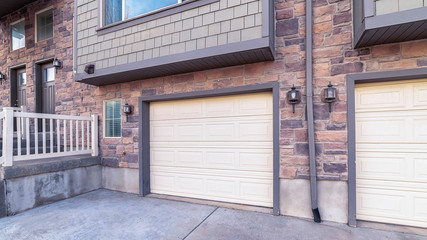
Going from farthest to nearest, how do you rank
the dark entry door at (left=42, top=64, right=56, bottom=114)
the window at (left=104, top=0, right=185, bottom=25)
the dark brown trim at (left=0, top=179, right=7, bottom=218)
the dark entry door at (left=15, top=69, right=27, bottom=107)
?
the dark entry door at (left=15, top=69, right=27, bottom=107)
the dark entry door at (left=42, top=64, right=56, bottom=114)
the window at (left=104, top=0, right=185, bottom=25)
the dark brown trim at (left=0, top=179, right=7, bottom=218)

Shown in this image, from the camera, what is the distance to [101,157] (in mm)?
4578

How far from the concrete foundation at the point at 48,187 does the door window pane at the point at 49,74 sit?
318cm

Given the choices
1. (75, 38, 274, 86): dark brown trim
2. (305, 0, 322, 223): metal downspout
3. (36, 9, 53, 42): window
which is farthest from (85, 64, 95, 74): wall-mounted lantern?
(305, 0, 322, 223): metal downspout

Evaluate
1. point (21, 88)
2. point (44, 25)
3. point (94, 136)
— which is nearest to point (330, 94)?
point (94, 136)

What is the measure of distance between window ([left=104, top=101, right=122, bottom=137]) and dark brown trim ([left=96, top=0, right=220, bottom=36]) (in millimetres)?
1470

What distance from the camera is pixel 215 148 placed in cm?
370

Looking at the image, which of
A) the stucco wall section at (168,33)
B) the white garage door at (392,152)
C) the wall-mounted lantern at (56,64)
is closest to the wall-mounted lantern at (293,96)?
the white garage door at (392,152)

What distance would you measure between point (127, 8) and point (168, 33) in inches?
51.1

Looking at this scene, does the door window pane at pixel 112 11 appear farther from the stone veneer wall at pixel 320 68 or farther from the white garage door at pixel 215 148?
the stone veneer wall at pixel 320 68

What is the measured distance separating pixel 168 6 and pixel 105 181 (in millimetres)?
3848

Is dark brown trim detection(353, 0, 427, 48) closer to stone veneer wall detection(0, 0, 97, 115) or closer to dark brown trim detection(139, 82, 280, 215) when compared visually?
dark brown trim detection(139, 82, 280, 215)

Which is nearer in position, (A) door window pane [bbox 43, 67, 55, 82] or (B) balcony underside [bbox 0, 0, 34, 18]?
(A) door window pane [bbox 43, 67, 55, 82]

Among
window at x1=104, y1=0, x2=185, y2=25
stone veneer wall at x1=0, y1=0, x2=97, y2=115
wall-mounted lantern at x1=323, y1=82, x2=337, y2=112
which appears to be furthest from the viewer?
stone veneer wall at x1=0, y1=0, x2=97, y2=115

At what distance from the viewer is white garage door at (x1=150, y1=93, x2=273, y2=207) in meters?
3.37
